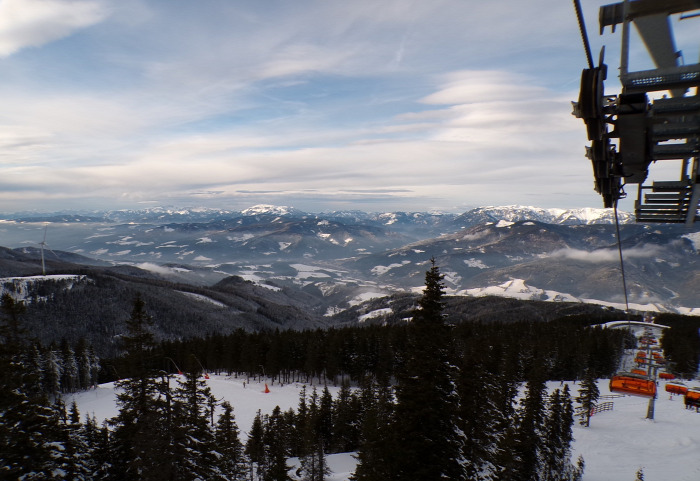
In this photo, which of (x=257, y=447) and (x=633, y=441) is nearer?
(x=633, y=441)

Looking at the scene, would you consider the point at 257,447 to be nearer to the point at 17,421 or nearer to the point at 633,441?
the point at 17,421

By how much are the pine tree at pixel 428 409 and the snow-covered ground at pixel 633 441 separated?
24893mm

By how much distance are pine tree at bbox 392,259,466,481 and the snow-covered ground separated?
2489cm

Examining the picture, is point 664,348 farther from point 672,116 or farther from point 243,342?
point 672,116

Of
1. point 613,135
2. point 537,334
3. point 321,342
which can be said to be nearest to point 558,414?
point 613,135

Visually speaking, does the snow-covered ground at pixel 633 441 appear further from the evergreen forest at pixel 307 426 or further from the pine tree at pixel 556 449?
the evergreen forest at pixel 307 426

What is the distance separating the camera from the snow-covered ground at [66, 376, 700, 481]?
108 feet

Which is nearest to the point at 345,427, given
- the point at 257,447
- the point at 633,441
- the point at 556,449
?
the point at 257,447

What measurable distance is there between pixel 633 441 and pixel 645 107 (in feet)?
165

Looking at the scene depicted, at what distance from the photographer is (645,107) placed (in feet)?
14.6

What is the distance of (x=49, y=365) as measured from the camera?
255ft

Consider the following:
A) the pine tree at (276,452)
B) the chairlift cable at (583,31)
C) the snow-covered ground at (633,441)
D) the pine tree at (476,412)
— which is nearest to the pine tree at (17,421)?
the pine tree at (276,452)

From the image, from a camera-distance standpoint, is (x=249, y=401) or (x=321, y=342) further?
(x=321, y=342)

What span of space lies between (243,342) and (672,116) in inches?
4160
